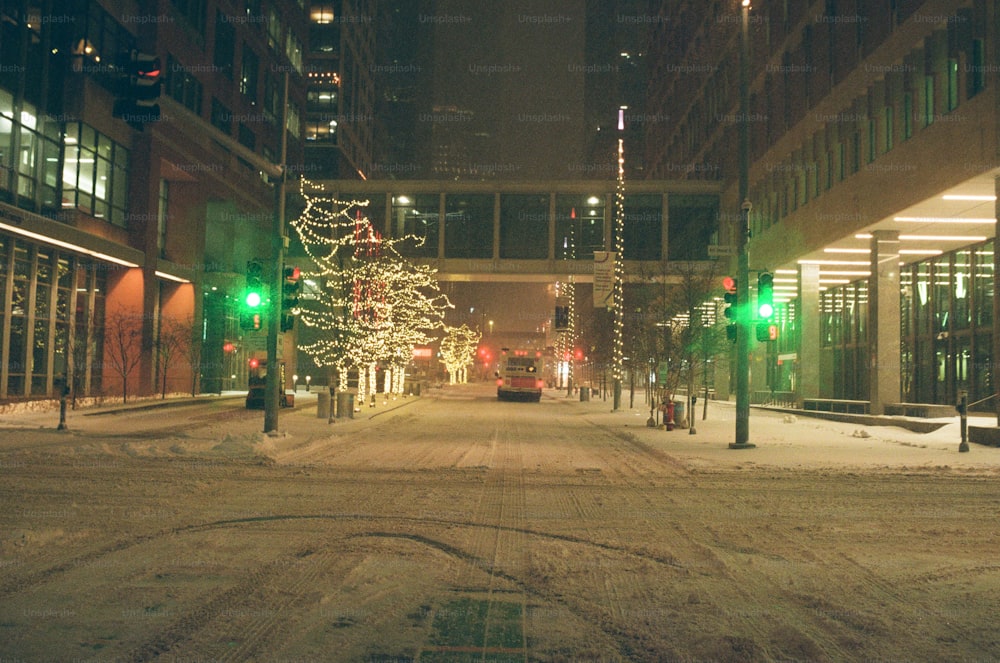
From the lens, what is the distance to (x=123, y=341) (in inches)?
1463

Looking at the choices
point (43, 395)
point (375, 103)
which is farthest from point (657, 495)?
point (375, 103)

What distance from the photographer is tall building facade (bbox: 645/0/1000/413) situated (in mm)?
24594

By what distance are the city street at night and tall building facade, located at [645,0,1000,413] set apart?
39.0ft

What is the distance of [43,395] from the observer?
1278 inches

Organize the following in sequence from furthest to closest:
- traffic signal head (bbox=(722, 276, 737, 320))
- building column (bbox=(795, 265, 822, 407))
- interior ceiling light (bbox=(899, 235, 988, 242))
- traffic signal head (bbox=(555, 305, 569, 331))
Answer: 1. traffic signal head (bbox=(555, 305, 569, 331))
2. building column (bbox=(795, 265, 822, 407))
3. interior ceiling light (bbox=(899, 235, 988, 242))
4. traffic signal head (bbox=(722, 276, 737, 320))

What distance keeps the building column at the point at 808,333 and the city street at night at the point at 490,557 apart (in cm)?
2228

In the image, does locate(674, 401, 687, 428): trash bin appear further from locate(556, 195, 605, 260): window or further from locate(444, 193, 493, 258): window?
locate(444, 193, 493, 258): window

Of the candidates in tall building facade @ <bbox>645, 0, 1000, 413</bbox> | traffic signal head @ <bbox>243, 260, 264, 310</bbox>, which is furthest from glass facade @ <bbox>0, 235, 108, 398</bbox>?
tall building facade @ <bbox>645, 0, 1000, 413</bbox>

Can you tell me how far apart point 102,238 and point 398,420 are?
14.9 m

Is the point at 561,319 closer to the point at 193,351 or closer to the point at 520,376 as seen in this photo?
the point at 520,376

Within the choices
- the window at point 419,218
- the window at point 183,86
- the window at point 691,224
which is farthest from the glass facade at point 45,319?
the window at point 691,224

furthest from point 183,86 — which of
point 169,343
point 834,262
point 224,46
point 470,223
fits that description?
point 834,262

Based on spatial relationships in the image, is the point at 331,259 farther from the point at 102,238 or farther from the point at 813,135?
the point at 813,135

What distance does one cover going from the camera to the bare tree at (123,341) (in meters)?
36.2
